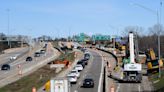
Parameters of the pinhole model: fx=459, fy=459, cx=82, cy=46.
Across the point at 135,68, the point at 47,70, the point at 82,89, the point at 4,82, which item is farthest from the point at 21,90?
the point at 47,70

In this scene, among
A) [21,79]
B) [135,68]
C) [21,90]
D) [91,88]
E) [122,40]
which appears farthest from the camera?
[122,40]

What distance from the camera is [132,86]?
56906 mm

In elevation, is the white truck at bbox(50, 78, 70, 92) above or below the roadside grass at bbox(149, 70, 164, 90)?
above

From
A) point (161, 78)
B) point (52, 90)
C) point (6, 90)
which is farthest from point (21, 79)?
point (52, 90)

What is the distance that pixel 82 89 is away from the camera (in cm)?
5325

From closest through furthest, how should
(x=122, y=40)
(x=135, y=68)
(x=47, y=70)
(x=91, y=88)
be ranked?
(x=91, y=88), (x=135, y=68), (x=47, y=70), (x=122, y=40)

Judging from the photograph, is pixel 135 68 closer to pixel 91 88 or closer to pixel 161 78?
pixel 161 78

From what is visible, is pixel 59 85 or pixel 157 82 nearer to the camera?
pixel 59 85

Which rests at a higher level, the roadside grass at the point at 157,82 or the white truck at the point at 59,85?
the white truck at the point at 59,85

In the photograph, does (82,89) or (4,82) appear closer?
(82,89)

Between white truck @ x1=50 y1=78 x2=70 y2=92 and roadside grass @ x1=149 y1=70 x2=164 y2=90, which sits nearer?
white truck @ x1=50 y1=78 x2=70 y2=92

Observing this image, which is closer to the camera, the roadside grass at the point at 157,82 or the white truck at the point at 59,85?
the white truck at the point at 59,85

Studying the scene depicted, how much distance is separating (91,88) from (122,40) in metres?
125

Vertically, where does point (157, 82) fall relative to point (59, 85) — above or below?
below
